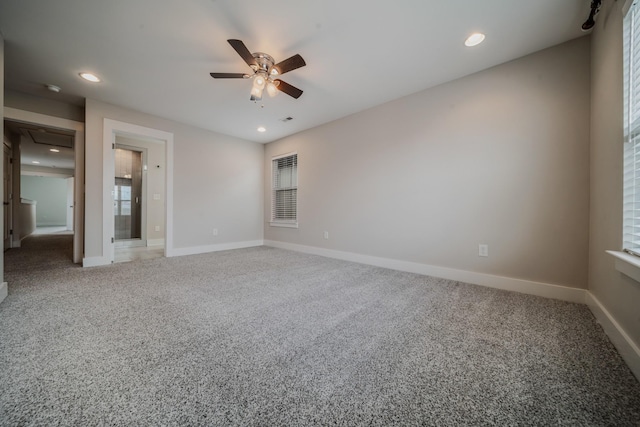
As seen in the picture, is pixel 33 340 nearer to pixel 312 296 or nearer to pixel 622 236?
pixel 312 296

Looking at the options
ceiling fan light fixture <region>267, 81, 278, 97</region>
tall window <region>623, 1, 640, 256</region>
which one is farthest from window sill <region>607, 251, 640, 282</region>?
ceiling fan light fixture <region>267, 81, 278, 97</region>

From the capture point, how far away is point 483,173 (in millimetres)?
2520

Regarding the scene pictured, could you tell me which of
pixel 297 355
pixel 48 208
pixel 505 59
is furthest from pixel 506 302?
pixel 48 208

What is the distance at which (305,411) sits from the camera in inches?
36.0

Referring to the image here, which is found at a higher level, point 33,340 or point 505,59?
point 505,59

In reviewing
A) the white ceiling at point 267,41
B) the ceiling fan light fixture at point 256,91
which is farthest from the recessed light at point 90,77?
the ceiling fan light fixture at point 256,91

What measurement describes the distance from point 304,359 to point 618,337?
1862 mm

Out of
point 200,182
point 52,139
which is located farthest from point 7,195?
point 200,182

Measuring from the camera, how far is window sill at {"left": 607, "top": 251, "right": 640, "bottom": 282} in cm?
114

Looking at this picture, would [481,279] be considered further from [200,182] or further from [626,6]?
[200,182]

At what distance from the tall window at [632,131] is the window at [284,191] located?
4079mm

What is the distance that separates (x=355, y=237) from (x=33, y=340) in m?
3.32

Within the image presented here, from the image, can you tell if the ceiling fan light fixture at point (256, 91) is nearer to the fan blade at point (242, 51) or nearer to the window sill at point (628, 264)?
the fan blade at point (242, 51)

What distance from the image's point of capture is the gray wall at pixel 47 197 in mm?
10539
